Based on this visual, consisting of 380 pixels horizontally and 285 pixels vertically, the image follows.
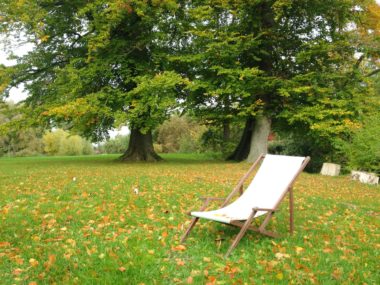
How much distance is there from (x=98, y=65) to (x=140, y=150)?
15.0 feet

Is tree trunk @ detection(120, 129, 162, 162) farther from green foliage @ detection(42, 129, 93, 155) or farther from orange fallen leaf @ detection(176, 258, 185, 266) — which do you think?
green foliage @ detection(42, 129, 93, 155)

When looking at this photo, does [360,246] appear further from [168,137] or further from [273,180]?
[168,137]

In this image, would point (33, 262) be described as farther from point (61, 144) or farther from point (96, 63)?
point (61, 144)

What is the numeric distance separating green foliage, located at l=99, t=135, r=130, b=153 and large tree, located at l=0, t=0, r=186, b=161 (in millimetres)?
18369

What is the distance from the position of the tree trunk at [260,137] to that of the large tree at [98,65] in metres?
4.11

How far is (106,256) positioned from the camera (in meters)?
4.97

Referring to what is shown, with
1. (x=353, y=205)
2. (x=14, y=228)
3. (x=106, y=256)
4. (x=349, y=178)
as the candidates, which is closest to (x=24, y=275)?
(x=106, y=256)

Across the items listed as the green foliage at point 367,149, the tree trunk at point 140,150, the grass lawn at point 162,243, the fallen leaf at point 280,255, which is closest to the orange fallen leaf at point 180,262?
the grass lawn at point 162,243

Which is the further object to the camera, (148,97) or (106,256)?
(148,97)

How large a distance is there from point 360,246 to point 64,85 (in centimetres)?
1514

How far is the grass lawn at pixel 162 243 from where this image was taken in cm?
443

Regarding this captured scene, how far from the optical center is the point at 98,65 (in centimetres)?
1898

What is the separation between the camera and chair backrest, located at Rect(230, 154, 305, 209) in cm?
584

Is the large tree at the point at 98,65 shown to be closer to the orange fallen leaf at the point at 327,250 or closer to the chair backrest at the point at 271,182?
the chair backrest at the point at 271,182
